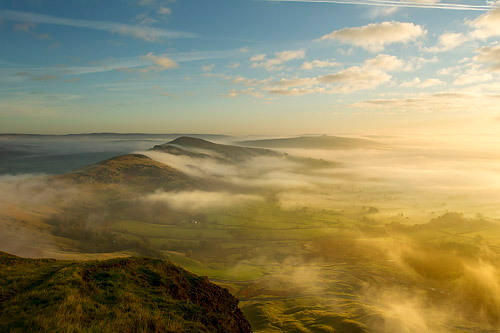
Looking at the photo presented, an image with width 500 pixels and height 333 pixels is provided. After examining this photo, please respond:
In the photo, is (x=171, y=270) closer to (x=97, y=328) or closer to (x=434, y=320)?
(x=97, y=328)

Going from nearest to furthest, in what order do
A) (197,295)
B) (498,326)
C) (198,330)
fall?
1. (198,330)
2. (197,295)
3. (498,326)

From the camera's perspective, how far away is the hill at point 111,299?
1983 cm

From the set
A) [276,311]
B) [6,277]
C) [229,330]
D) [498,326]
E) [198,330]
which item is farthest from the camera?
[498,326]

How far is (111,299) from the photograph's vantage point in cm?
2533

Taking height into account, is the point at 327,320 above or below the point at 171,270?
below

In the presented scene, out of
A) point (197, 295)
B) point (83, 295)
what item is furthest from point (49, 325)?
point (197, 295)

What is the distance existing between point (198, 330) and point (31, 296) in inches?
526

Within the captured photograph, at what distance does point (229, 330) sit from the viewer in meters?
26.8

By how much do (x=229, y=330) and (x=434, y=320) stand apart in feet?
644

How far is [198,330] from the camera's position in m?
22.5

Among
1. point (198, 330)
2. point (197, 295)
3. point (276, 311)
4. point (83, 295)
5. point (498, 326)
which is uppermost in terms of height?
point (83, 295)

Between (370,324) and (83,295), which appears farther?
(370,324)

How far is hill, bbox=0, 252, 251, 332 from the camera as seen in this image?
19.8 meters

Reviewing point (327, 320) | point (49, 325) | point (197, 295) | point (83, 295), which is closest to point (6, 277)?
point (83, 295)
